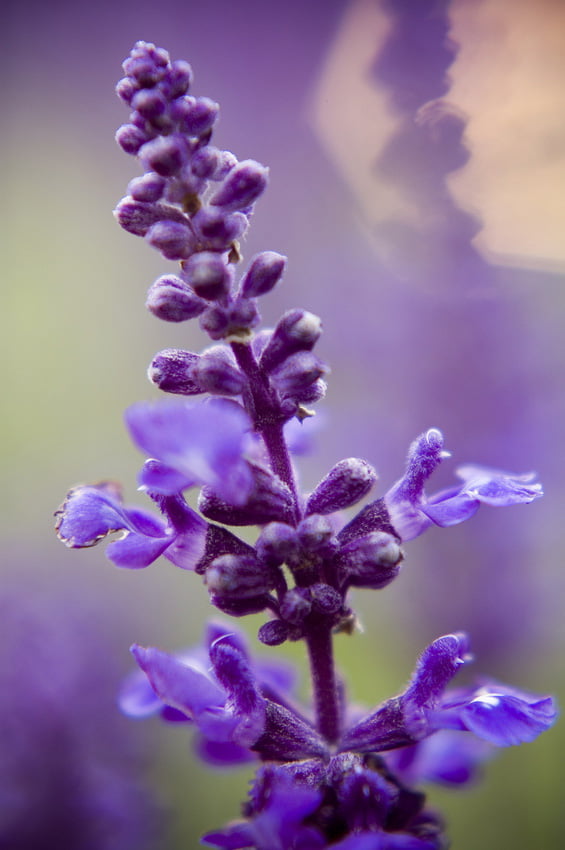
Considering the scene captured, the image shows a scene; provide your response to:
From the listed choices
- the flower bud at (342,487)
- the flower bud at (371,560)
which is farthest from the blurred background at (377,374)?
the flower bud at (371,560)

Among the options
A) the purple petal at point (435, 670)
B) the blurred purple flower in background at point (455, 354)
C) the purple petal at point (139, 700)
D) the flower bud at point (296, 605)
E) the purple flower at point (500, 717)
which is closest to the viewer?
the flower bud at point (296, 605)

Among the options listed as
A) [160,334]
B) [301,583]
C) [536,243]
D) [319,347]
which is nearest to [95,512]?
[301,583]

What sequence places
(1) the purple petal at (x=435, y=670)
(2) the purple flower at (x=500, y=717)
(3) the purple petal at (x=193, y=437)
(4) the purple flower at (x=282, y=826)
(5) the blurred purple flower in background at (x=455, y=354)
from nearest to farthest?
(3) the purple petal at (x=193, y=437), (4) the purple flower at (x=282, y=826), (2) the purple flower at (x=500, y=717), (1) the purple petal at (x=435, y=670), (5) the blurred purple flower in background at (x=455, y=354)

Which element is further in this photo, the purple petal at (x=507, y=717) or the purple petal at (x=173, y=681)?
the purple petal at (x=507, y=717)

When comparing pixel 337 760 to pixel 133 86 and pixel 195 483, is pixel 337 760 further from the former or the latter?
pixel 133 86

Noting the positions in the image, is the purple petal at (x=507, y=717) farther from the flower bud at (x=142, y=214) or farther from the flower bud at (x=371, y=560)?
the flower bud at (x=142, y=214)

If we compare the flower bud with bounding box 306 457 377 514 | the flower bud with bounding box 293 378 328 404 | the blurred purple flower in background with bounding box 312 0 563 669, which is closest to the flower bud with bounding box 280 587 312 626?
the flower bud with bounding box 306 457 377 514
